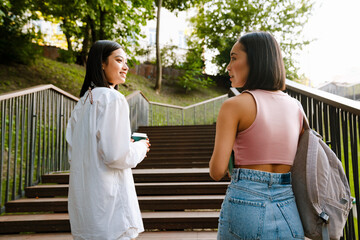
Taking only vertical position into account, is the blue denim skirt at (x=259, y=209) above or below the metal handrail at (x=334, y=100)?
below

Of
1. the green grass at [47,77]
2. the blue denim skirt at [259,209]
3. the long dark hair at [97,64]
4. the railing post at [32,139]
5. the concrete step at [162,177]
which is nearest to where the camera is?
the blue denim skirt at [259,209]

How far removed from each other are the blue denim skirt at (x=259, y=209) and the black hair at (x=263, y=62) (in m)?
0.37

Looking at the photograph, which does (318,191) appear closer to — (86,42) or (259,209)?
(259,209)

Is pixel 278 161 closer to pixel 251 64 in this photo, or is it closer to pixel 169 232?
pixel 251 64

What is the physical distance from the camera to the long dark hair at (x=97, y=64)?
195 cm

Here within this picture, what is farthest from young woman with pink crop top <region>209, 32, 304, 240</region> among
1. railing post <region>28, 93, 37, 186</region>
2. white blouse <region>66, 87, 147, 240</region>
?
railing post <region>28, 93, 37, 186</region>

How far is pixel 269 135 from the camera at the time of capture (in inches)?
51.7

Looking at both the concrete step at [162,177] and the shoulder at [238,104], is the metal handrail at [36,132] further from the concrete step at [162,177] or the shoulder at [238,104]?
the shoulder at [238,104]

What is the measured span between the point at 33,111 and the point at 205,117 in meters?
11.7

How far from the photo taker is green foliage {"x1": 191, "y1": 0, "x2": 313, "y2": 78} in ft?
82.6

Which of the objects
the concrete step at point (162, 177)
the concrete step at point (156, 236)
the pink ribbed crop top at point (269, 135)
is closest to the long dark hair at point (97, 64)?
the pink ribbed crop top at point (269, 135)

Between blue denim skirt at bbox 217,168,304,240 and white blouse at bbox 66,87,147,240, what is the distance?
2.04 ft

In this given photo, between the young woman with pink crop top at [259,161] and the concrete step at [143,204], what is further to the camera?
the concrete step at [143,204]

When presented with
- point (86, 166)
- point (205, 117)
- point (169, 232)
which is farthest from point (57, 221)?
point (205, 117)
